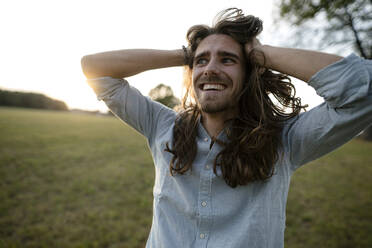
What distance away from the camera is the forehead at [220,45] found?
1.91 m

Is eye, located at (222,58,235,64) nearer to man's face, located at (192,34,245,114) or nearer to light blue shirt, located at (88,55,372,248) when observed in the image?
man's face, located at (192,34,245,114)

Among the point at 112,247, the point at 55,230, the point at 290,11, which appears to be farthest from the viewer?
the point at 55,230

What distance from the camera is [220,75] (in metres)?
1.86

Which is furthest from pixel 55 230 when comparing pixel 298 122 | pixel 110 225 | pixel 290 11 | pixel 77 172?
pixel 290 11

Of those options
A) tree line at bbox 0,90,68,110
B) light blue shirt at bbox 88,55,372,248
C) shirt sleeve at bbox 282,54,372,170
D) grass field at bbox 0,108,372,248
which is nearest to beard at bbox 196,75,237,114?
light blue shirt at bbox 88,55,372,248

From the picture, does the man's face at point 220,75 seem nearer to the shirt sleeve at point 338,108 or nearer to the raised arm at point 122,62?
the raised arm at point 122,62

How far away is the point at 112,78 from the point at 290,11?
10.2 feet

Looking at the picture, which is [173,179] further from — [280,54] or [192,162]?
[280,54]

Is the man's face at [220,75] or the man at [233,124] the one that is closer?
the man at [233,124]

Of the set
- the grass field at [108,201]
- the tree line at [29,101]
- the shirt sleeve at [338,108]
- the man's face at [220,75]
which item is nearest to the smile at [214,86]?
the man's face at [220,75]

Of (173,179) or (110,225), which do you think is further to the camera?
(110,225)

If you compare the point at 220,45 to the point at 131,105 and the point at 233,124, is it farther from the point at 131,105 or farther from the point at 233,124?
the point at 131,105

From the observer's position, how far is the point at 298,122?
1.61 metres

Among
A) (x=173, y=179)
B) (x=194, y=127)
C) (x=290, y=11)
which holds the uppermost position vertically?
(x=290, y=11)
